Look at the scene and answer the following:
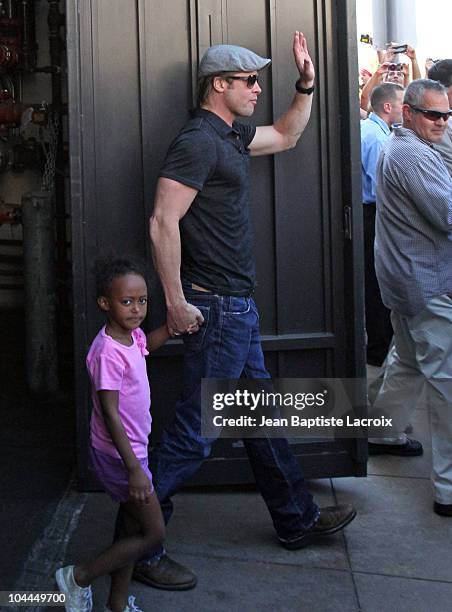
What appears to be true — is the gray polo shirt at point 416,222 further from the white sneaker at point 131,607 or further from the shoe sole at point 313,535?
the white sneaker at point 131,607

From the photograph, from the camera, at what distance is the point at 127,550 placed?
2.95m

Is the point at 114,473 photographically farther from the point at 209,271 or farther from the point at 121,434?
the point at 209,271

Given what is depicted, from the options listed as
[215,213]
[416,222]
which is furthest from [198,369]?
[416,222]

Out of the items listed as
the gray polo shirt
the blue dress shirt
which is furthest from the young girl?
the blue dress shirt

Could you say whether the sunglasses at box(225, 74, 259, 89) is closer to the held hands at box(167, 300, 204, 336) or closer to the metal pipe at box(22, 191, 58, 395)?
the held hands at box(167, 300, 204, 336)

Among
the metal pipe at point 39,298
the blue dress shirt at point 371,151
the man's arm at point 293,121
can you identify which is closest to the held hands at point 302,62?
the man's arm at point 293,121

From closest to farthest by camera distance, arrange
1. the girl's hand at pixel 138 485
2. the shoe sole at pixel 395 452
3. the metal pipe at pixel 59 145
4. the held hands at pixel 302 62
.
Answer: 1. the girl's hand at pixel 138 485
2. the held hands at pixel 302 62
3. the shoe sole at pixel 395 452
4. the metal pipe at pixel 59 145

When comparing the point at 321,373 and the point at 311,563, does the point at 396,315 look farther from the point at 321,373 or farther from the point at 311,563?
the point at 311,563

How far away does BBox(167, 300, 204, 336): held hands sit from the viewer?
3400mm

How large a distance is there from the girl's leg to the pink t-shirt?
0.19 m

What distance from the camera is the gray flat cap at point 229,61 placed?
3516 millimetres

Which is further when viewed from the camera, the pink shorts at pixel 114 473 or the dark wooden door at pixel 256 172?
the dark wooden door at pixel 256 172

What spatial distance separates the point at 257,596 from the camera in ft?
11.0

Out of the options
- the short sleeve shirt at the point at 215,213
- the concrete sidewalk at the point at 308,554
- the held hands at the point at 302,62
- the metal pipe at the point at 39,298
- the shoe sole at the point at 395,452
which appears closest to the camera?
the concrete sidewalk at the point at 308,554
